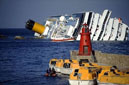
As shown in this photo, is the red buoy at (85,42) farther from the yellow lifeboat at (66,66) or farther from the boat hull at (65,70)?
the boat hull at (65,70)

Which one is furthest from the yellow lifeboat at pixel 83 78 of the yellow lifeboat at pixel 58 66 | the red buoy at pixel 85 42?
the red buoy at pixel 85 42

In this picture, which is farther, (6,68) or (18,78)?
(6,68)

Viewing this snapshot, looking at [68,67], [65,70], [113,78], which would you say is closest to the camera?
[113,78]

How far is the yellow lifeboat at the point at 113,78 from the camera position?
2904 cm

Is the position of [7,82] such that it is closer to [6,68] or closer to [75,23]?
[6,68]

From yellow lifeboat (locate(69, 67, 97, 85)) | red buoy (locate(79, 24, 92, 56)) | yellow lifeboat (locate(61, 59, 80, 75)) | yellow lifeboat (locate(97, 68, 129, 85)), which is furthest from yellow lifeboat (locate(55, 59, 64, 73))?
yellow lifeboat (locate(97, 68, 129, 85))

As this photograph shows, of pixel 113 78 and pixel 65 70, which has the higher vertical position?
pixel 65 70

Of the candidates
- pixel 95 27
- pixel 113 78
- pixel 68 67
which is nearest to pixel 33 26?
pixel 95 27

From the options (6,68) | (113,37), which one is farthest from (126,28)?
(6,68)

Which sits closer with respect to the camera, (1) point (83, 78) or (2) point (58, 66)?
(1) point (83, 78)

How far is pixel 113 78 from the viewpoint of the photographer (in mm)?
29500

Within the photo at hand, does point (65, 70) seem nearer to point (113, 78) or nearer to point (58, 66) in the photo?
point (58, 66)

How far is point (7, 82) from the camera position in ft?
132

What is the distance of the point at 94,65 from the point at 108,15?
7657 centimetres
